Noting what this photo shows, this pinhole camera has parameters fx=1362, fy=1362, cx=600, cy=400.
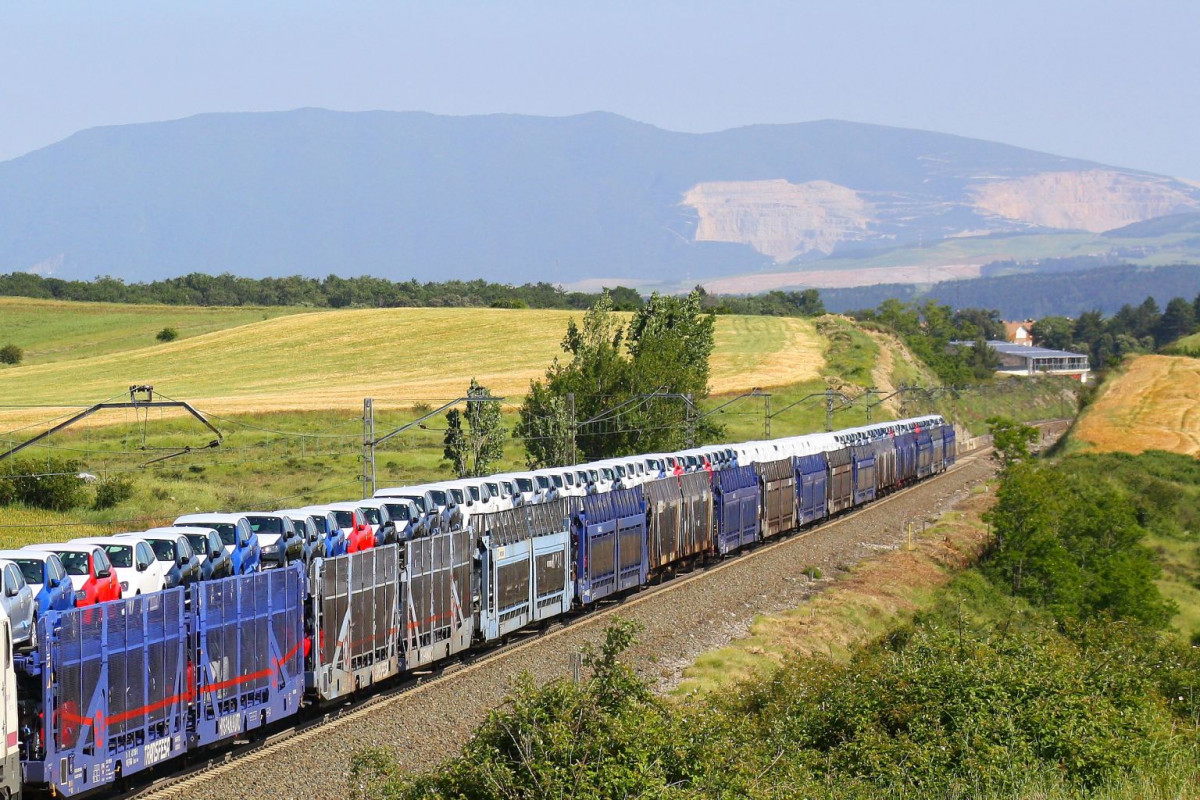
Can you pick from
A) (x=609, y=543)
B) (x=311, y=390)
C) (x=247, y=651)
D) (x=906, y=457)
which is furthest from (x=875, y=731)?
(x=311, y=390)

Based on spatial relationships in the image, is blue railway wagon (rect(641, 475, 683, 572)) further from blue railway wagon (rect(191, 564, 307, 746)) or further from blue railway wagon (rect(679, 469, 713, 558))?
blue railway wagon (rect(191, 564, 307, 746))

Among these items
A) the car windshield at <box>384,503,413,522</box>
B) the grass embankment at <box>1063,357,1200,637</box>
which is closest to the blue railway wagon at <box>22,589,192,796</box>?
the car windshield at <box>384,503,413,522</box>

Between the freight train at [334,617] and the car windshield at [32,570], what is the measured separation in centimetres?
124

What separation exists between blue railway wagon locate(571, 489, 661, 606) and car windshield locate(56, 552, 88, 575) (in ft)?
61.1

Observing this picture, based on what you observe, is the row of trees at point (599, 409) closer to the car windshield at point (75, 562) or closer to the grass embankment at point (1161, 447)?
the grass embankment at point (1161, 447)

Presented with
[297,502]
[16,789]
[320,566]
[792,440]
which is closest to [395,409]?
[297,502]

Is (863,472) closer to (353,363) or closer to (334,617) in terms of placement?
(334,617)

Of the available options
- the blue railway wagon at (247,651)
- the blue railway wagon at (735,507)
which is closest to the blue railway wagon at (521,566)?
the blue railway wagon at (247,651)

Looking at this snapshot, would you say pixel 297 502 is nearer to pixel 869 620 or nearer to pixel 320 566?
pixel 869 620

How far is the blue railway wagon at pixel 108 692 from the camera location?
17.9 m

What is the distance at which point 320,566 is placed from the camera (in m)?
25.1

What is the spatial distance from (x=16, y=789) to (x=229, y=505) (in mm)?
42933

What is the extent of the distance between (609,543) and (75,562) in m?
21.3

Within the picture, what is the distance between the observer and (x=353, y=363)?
12200cm
